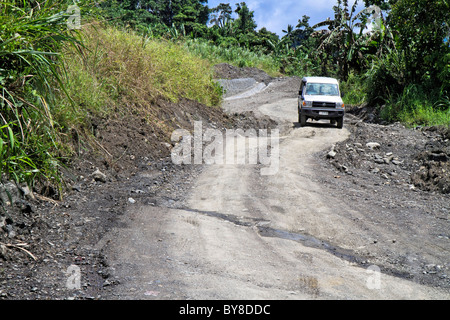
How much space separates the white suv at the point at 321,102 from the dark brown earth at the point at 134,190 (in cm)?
115

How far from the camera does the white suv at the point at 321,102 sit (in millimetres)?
17562

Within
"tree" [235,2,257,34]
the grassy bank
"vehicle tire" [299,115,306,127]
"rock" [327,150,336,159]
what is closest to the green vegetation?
the grassy bank

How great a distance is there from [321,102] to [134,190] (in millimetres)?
11287

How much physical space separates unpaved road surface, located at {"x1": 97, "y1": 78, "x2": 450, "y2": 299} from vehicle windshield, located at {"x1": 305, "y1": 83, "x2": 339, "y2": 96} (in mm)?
8738

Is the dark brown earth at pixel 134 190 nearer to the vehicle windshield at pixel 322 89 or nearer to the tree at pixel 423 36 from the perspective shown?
the vehicle windshield at pixel 322 89

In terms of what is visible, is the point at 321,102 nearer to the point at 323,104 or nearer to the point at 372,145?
the point at 323,104

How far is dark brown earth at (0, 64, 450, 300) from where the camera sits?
4.65 m

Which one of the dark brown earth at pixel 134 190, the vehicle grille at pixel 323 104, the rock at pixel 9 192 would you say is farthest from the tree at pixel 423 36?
the rock at pixel 9 192

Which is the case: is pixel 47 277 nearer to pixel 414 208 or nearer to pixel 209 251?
pixel 209 251

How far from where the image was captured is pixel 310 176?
1024 cm

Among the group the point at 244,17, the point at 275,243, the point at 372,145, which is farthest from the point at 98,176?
the point at 244,17

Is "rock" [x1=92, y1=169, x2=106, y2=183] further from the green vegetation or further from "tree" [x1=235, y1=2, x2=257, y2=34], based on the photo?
"tree" [x1=235, y1=2, x2=257, y2=34]

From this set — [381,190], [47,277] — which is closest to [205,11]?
[381,190]

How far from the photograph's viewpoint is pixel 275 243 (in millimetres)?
5992
